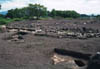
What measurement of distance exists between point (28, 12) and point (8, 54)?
56.5 m

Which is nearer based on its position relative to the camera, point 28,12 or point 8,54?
point 8,54

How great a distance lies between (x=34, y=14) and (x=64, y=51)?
53.5 metres

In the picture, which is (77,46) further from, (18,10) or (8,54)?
(18,10)

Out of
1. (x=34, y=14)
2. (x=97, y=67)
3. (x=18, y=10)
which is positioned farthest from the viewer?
(x=18, y=10)

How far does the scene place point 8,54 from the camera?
13.1 metres

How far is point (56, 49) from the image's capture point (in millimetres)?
14906

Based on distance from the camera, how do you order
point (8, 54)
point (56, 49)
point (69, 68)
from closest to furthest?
point (69, 68) → point (8, 54) → point (56, 49)

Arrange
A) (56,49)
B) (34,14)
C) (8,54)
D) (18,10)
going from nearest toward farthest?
(8,54), (56,49), (34,14), (18,10)

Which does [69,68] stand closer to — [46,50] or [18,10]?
[46,50]

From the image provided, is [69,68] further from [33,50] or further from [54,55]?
[33,50]

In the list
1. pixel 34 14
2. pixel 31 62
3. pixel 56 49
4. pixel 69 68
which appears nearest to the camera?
pixel 69 68

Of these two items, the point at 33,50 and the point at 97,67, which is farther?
the point at 33,50

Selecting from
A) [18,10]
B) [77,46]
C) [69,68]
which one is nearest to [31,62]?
[69,68]

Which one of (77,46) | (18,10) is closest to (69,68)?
(77,46)
